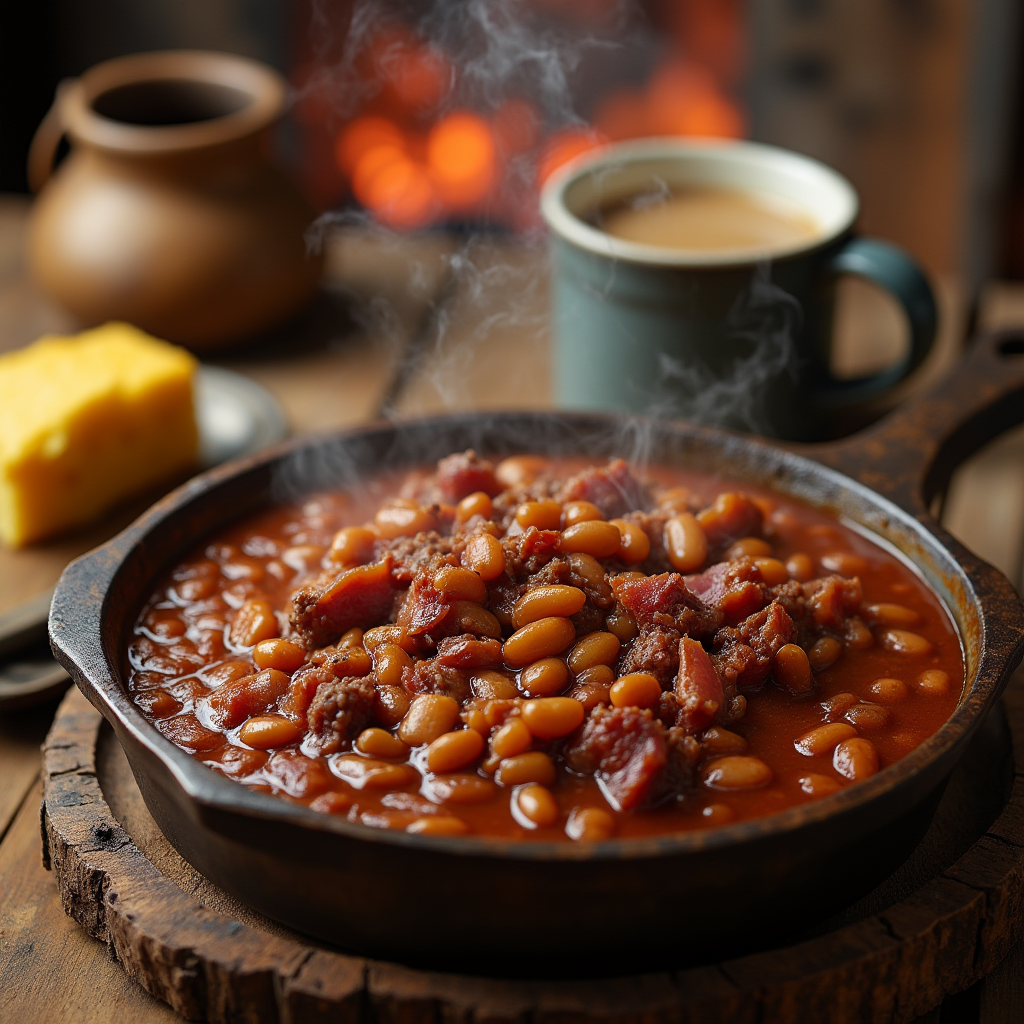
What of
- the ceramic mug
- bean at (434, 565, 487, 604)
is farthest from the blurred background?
bean at (434, 565, 487, 604)

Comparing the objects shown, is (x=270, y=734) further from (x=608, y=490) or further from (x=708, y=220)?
(x=708, y=220)

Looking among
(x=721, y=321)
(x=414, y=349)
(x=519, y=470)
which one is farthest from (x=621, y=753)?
(x=414, y=349)

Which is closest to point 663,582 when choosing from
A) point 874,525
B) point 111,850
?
point 874,525

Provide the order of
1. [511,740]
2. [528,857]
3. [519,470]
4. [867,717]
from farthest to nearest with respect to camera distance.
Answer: [519,470] → [867,717] → [511,740] → [528,857]

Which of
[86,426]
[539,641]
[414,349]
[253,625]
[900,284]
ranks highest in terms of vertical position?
[900,284]

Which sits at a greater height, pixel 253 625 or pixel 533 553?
pixel 533 553

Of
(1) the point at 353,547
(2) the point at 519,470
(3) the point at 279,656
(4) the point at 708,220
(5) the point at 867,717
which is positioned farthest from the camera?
(4) the point at 708,220

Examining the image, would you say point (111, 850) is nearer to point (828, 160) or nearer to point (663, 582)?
point (663, 582)
